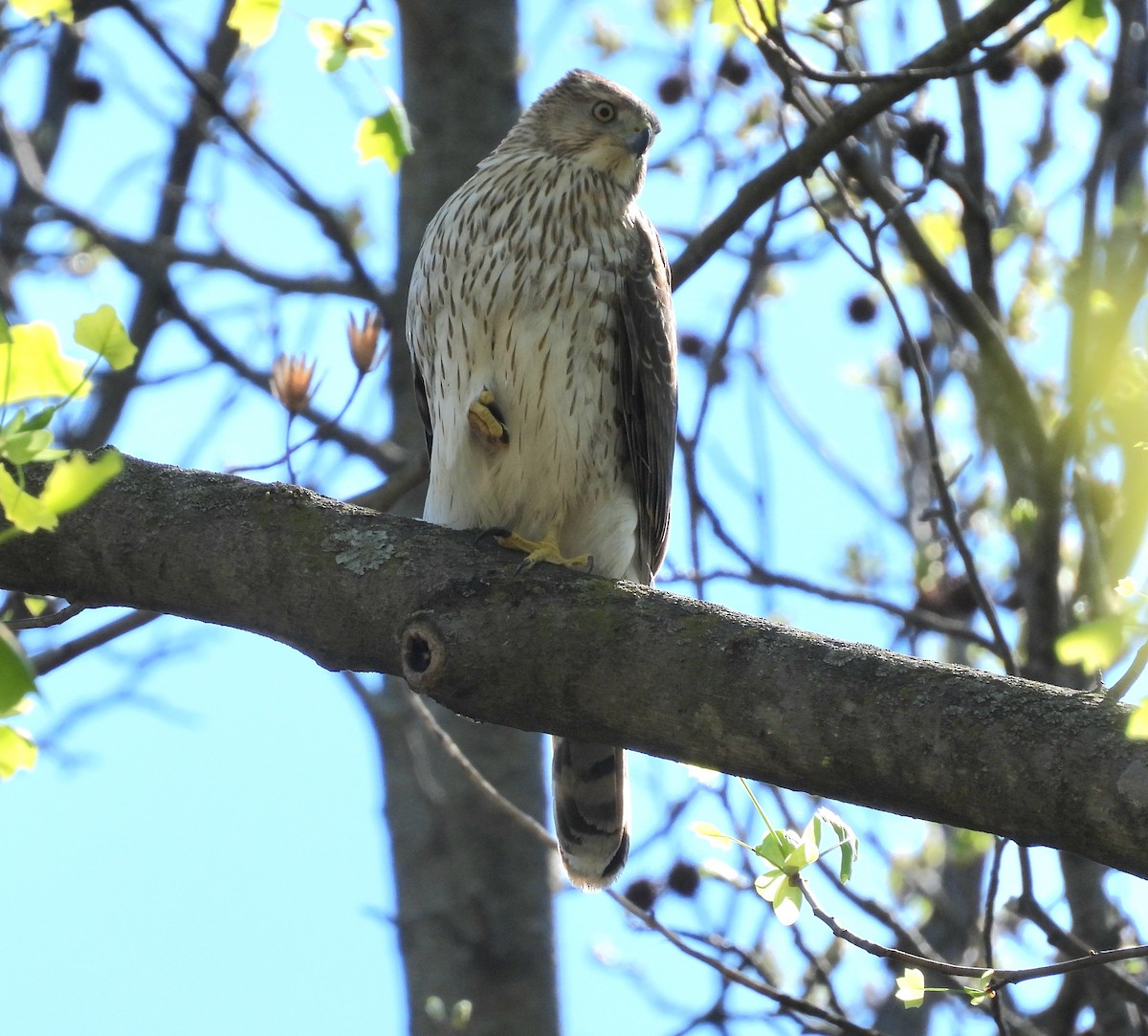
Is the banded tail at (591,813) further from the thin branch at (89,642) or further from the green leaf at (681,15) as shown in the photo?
the green leaf at (681,15)

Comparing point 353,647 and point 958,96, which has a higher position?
point 958,96

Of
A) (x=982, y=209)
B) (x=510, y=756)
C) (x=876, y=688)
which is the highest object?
(x=982, y=209)

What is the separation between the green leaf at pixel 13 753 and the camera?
1.87 metres

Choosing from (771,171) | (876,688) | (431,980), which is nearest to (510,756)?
(431,980)

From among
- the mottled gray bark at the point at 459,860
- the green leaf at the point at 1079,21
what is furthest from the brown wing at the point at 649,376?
the green leaf at the point at 1079,21

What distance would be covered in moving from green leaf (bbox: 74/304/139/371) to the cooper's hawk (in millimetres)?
1868

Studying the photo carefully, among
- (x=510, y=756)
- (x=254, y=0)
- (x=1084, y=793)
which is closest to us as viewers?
(x=1084, y=793)

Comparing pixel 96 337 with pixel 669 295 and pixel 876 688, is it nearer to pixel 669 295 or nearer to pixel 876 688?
pixel 876 688

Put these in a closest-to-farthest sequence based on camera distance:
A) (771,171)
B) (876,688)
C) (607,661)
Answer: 1. (876,688)
2. (607,661)
3. (771,171)

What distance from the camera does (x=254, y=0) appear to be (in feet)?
10.7

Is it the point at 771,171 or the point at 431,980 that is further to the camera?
the point at 431,980

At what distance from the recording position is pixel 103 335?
203 centimetres

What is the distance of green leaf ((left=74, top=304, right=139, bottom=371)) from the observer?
2012mm

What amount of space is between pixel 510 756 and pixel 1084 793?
3.35 m
